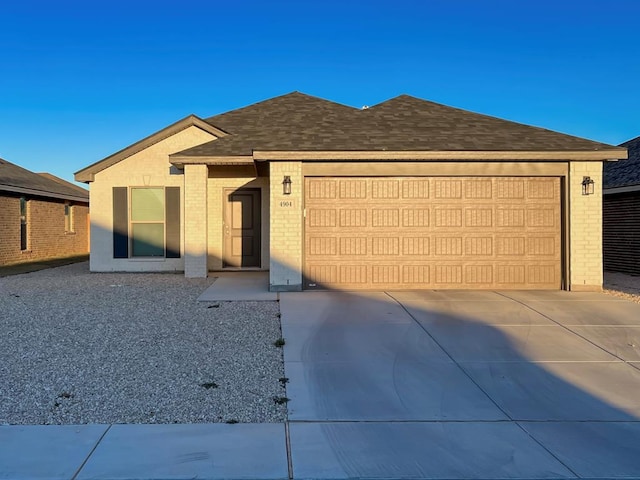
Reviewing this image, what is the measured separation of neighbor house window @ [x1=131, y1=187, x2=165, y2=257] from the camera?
45.6 feet

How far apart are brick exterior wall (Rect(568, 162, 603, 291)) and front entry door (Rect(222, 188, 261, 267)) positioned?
8.30 metres

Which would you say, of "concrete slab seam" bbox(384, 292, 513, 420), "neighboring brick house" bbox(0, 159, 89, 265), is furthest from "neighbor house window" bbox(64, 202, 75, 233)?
"concrete slab seam" bbox(384, 292, 513, 420)

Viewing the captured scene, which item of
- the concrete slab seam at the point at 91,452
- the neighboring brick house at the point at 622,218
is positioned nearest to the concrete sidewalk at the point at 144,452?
the concrete slab seam at the point at 91,452

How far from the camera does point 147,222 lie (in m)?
13.9

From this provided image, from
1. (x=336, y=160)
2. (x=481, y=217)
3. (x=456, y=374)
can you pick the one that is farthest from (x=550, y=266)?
(x=456, y=374)

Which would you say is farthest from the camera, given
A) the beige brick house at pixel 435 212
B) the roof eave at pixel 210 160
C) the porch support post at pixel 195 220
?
the porch support post at pixel 195 220

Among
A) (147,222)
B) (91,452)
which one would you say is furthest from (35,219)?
(91,452)

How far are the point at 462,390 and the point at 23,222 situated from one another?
19.2 metres

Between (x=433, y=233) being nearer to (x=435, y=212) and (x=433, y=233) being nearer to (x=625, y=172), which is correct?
(x=435, y=212)

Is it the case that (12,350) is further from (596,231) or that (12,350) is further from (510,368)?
(596,231)

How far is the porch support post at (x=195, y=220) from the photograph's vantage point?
1237 cm

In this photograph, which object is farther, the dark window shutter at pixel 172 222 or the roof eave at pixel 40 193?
the roof eave at pixel 40 193

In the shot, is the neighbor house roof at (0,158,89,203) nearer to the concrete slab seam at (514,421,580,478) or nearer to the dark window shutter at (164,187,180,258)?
the dark window shutter at (164,187,180,258)

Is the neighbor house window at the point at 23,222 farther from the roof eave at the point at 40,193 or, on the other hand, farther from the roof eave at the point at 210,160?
the roof eave at the point at 210,160
